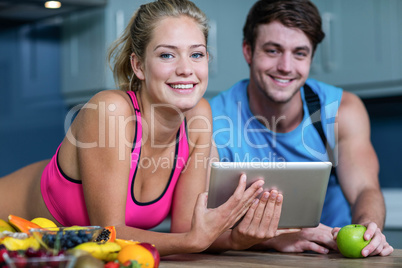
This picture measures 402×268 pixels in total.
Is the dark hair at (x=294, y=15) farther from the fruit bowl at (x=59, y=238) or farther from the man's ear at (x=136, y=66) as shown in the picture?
the fruit bowl at (x=59, y=238)

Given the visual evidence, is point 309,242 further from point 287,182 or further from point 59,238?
point 59,238

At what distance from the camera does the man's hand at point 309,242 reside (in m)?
1.38

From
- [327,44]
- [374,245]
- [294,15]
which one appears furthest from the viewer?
[327,44]

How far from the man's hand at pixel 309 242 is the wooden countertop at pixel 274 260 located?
0.03 m

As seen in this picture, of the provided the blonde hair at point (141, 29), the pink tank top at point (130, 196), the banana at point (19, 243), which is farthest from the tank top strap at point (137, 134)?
the banana at point (19, 243)

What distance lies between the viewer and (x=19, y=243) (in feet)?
3.01

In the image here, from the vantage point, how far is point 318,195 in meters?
1.25

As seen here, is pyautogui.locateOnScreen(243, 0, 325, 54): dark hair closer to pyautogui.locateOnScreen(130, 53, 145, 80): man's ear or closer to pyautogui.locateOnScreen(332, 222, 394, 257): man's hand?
pyautogui.locateOnScreen(130, 53, 145, 80): man's ear

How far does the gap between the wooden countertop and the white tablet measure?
0.33 ft

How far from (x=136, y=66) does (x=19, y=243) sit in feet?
2.54

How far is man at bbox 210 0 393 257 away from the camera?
6.82 ft

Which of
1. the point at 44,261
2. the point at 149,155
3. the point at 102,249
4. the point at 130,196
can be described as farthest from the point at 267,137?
the point at 44,261

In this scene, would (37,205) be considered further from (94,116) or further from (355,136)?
(355,136)

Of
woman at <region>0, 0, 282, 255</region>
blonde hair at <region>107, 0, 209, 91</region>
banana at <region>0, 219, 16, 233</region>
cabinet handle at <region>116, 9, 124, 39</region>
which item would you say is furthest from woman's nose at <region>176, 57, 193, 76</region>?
cabinet handle at <region>116, 9, 124, 39</region>
